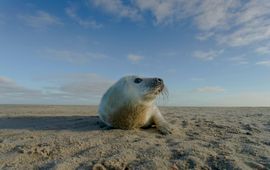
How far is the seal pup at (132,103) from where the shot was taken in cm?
579

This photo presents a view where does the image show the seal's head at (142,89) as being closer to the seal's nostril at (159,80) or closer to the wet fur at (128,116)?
the seal's nostril at (159,80)

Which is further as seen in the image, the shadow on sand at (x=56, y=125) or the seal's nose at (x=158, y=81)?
the shadow on sand at (x=56, y=125)

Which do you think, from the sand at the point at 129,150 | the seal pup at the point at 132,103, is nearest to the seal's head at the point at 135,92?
the seal pup at the point at 132,103

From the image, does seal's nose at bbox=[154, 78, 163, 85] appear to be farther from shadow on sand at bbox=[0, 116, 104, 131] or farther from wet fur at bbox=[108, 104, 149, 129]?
shadow on sand at bbox=[0, 116, 104, 131]

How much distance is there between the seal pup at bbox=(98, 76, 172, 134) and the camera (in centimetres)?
579

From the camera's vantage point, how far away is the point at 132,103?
5789 mm

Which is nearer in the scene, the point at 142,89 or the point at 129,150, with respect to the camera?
the point at 129,150

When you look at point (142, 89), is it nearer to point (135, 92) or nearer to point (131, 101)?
point (135, 92)

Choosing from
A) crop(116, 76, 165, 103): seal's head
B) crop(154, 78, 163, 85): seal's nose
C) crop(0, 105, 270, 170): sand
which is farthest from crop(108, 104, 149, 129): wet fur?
crop(154, 78, 163, 85): seal's nose

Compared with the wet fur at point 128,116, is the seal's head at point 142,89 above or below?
above

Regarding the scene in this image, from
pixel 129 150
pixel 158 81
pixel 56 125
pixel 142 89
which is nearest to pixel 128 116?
pixel 142 89

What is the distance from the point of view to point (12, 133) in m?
5.70

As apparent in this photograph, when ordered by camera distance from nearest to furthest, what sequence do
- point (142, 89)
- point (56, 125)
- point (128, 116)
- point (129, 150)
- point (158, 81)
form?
point (129, 150)
point (158, 81)
point (142, 89)
point (128, 116)
point (56, 125)

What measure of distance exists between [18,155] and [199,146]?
2588 mm
